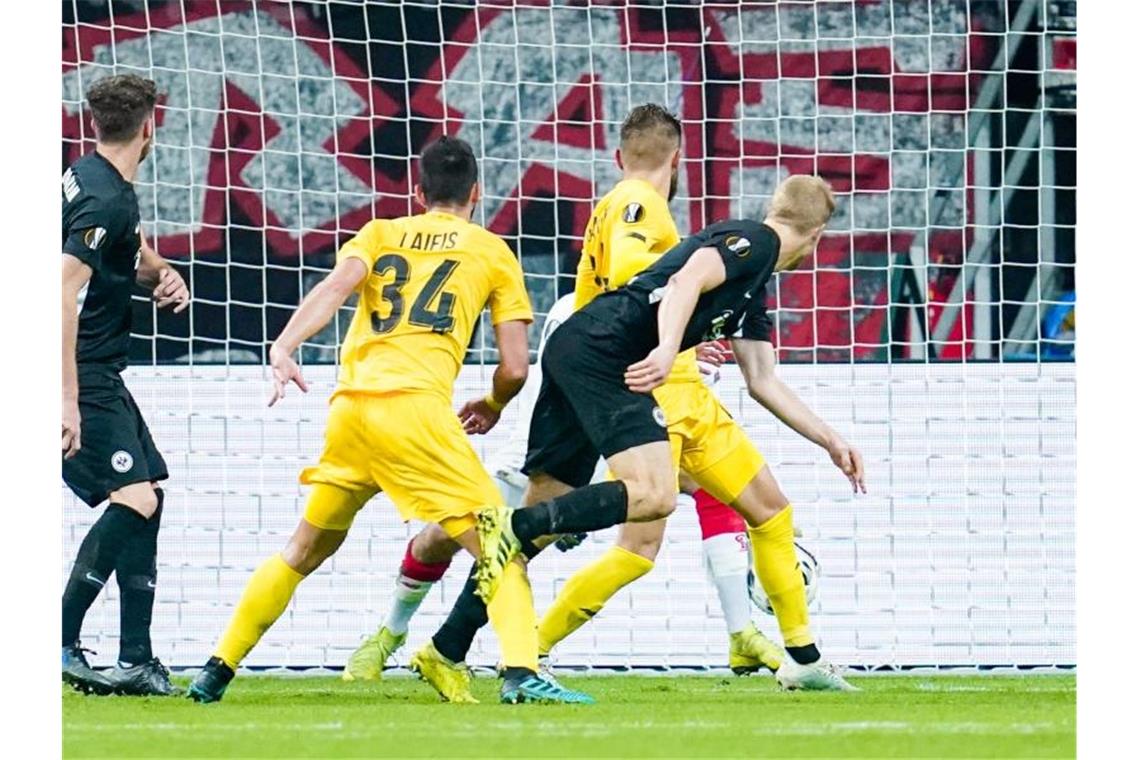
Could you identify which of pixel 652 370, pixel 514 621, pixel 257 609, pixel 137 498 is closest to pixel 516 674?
pixel 514 621

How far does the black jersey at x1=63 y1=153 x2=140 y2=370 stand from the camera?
21.4ft

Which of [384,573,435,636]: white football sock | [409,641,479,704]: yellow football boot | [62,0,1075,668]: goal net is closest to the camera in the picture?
[409,641,479,704]: yellow football boot

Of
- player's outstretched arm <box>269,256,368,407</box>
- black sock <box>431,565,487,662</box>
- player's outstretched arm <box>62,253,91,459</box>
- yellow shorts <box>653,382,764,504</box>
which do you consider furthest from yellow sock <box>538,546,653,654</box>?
player's outstretched arm <box>62,253,91,459</box>

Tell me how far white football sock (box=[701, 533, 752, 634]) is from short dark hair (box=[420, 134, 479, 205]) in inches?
70.0

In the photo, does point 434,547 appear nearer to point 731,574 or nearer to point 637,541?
point 637,541

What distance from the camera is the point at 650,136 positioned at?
7203mm

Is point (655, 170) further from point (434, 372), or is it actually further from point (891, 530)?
point (891, 530)

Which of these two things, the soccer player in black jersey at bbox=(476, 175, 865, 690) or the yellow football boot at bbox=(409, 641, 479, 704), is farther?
the yellow football boot at bbox=(409, 641, 479, 704)

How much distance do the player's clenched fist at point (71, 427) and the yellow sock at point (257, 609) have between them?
2.17ft

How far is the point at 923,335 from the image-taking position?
32.9 feet

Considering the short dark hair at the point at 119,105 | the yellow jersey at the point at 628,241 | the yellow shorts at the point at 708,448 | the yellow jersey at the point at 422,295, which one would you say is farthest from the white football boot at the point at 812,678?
the short dark hair at the point at 119,105

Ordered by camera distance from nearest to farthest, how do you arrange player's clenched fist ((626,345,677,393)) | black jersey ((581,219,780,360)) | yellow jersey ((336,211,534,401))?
player's clenched fist ((626,345,677,393))
black jersey ((581,219,780,360))
yellow jersey ((336,211,534,401))

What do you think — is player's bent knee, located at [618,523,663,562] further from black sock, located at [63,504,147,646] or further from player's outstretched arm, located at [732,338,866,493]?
black sock, located at [63,504,147,646]
